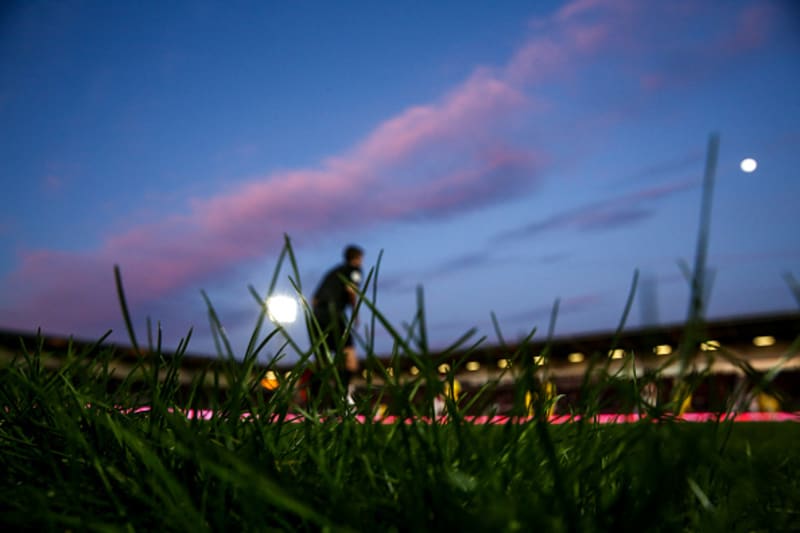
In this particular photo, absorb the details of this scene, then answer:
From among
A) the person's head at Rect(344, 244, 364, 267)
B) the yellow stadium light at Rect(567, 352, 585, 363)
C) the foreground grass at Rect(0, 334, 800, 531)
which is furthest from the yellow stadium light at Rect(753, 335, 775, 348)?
the foreground grass at Rect(0, 334, 800, 531)

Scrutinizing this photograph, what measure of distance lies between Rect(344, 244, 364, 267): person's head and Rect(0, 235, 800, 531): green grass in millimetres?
7621

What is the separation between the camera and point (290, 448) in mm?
980

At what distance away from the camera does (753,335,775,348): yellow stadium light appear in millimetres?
16172

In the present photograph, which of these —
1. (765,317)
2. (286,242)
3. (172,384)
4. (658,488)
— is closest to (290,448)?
(172,384)

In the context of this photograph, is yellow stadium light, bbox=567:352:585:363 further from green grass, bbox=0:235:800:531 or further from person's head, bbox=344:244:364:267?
green grass, bbox=0:235:800:531

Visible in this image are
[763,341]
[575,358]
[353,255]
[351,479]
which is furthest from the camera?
[575,358]

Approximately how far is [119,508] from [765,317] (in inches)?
710

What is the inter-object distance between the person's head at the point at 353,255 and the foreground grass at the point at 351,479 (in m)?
7.62

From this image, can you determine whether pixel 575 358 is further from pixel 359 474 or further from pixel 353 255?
pixel 359 474

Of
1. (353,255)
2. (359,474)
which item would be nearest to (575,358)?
(353,255)

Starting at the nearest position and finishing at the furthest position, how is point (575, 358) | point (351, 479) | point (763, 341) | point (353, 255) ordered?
point (351, 479), point (353, 255), point (763, 341), point (575, 358)

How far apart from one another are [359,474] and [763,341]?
19.4 metres

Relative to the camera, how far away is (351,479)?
0.78 metres

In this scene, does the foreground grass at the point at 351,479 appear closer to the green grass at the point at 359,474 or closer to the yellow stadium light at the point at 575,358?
the green grass at the point at 359,474
